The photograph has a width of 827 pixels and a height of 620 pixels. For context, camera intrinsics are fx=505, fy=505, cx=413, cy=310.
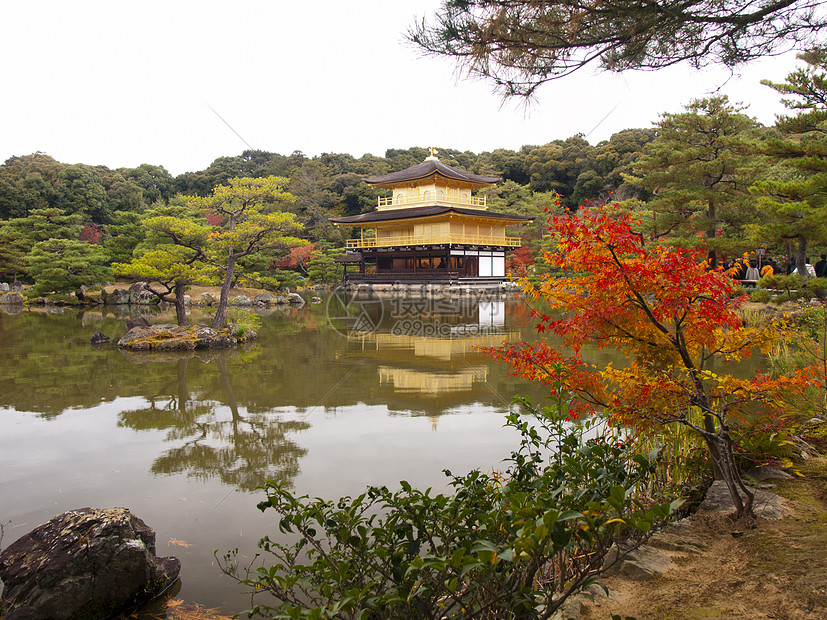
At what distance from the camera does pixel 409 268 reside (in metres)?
28.6

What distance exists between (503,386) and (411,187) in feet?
77.6

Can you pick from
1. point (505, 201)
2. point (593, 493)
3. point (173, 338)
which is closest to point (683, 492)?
point (593, 493)

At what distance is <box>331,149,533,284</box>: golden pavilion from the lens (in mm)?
26094

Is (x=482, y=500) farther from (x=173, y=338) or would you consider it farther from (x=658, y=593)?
(x=173, y=338)

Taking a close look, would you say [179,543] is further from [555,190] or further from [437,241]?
[555,190]

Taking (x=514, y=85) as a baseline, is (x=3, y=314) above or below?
below

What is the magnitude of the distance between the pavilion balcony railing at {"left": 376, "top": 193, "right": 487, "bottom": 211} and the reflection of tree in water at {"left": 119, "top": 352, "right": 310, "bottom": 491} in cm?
2275

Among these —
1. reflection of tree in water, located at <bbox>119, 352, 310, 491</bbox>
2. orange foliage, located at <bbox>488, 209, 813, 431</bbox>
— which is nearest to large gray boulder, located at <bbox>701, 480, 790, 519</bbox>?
orange foliage, located at <bbox>488, 209, 813, 431</bbox>

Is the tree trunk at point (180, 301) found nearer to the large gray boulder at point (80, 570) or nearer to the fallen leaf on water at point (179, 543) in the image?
the fallen leaf on water at point (179, 543)

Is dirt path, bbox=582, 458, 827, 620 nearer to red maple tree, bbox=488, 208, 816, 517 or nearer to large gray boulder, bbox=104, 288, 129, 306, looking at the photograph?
red maple tree, bbox=488, 208, 816, 517

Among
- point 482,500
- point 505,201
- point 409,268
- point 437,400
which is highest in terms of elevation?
point 505,201

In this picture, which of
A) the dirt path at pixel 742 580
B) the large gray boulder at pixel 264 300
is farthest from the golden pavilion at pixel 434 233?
the dirt path at pixel 742 580

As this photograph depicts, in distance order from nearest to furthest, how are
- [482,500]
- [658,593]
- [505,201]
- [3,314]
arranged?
[658,593] < [482,500] < [3,314] < [505,201]

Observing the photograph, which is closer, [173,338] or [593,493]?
[593,493]
